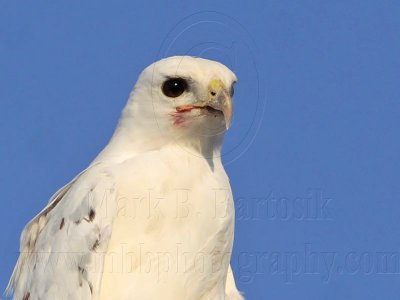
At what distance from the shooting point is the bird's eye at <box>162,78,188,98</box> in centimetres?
1202

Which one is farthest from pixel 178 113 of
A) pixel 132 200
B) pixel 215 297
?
pixel 215 297

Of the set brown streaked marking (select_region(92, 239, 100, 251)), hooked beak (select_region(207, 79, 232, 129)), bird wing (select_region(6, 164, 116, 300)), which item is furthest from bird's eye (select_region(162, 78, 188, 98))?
brown streaked marking (select_region(92, 239, 100, 251))

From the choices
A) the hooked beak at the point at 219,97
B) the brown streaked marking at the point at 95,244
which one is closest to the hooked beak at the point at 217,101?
the hooked beak at the point at 219,97

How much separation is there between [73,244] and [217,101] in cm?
208

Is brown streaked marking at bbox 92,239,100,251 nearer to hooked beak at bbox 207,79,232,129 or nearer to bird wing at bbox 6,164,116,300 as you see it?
bird wing at bbox 6,164,116,300

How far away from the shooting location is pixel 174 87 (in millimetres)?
12102

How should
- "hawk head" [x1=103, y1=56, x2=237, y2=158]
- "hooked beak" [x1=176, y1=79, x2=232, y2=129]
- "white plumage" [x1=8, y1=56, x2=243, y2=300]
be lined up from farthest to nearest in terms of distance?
"hawk head" [x1=103, y1=56, x2=237, y2=158] → "hooked beak" [x1=176, y1=79, x2=232, y2=129] → "white plumage" [x1=8, y1=56, x2=243, y2=300]

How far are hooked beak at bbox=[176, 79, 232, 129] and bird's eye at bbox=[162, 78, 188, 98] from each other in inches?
6.6

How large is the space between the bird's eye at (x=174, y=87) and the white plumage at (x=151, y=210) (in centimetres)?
1

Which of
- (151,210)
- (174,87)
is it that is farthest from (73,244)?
(174,87)

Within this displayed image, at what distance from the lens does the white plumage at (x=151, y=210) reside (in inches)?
449

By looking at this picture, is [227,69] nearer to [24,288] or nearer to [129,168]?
[129,168]

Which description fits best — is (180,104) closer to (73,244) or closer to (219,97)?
(219,97)

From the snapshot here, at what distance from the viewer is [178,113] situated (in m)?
12.0
